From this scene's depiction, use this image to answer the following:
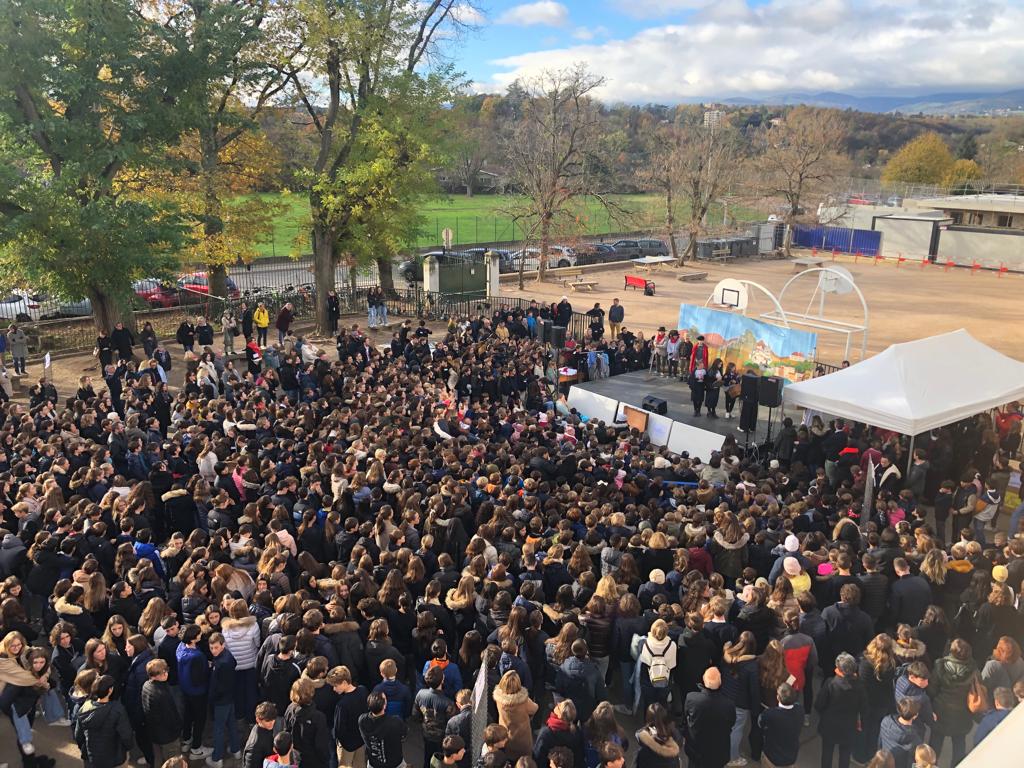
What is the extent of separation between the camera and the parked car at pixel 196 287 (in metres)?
26.6

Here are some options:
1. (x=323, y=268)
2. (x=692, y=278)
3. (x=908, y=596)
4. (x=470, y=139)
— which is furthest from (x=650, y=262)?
(x=908, y=596)

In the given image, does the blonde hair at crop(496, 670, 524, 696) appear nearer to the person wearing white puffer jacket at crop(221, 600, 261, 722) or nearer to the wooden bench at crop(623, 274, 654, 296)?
the person wearing white puffer jacket at crop(221, 600, 261, 722)

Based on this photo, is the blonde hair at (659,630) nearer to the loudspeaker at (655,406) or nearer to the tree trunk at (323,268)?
the loudspeaker at (655,406)

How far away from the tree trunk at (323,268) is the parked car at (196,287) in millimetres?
3494

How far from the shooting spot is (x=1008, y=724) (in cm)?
200

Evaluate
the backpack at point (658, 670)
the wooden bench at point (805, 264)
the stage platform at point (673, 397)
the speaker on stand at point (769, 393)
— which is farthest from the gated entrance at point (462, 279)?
the backpack at point (658, 670)

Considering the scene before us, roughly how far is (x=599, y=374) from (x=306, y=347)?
23.0ft

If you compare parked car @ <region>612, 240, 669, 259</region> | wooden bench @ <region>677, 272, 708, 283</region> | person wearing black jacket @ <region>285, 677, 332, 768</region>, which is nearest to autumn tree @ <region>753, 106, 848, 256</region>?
parked car @ <region>612, 240, 669, 259</region>

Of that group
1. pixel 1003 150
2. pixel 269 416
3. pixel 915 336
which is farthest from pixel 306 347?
pixel 1003 150

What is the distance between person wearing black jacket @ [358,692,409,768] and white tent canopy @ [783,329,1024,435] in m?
9.07

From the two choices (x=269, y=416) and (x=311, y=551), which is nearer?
(x=311, y=551)

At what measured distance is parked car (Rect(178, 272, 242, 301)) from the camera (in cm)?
2659

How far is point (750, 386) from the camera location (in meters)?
14.3

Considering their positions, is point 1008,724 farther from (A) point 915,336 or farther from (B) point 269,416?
(A) point 915,336
